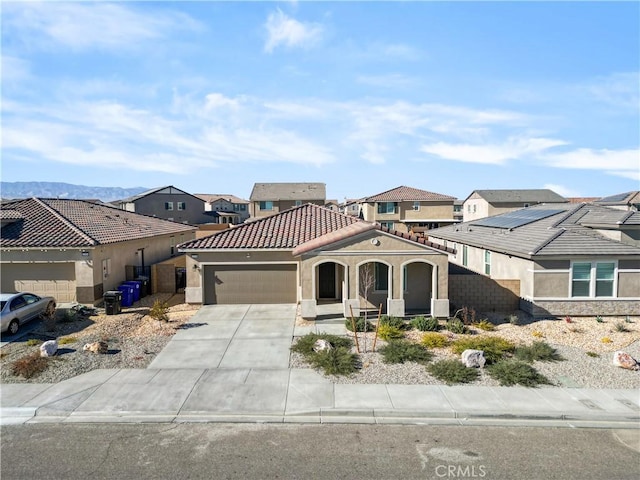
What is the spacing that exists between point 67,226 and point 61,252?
227 cm

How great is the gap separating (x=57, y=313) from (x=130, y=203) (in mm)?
44997

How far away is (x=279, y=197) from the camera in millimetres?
60219

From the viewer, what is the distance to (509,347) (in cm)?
1342

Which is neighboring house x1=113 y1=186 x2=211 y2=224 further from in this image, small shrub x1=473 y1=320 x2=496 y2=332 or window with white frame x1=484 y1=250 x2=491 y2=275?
small shrub x1=473 y1=320 x2=496 y2=332

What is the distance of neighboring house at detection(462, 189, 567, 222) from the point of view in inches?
2544

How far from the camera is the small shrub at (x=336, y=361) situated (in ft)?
38.5

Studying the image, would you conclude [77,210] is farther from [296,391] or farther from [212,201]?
[212,201]

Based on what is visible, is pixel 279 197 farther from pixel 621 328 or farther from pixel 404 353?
pixel 404 353

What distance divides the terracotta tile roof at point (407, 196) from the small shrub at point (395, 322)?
37.0 metres

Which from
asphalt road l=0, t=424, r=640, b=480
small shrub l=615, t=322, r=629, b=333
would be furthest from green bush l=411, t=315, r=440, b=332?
small shrub l=615, t=322, r=629, b=333

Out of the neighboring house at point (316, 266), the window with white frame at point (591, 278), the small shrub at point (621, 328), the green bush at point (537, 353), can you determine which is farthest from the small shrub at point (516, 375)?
the window with white frame at point (591, 278)

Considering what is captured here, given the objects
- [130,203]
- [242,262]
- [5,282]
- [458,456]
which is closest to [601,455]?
[458,456]

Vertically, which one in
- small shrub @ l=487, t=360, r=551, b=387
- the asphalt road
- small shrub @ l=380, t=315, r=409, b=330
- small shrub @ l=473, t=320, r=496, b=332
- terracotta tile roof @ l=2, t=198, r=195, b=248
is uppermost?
terracotta tile roof @ l=2, t=198, r=195, b=248

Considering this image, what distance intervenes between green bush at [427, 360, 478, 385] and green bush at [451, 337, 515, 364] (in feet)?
3.84
